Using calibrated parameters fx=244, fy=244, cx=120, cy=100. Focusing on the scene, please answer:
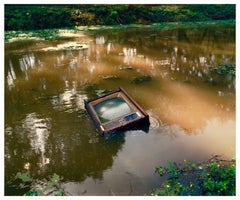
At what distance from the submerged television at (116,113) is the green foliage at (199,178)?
191cm

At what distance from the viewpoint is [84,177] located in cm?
662

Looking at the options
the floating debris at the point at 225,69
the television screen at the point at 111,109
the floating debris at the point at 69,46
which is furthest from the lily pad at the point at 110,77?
the floating debris at the point at 69,46

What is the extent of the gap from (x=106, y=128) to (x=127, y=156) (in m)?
1.27

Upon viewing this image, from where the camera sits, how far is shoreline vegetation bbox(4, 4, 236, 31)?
29281mm

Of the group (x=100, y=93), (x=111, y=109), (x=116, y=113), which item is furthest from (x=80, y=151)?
(x=100, y=93)

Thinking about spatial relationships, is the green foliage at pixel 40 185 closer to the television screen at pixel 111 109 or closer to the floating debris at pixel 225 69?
the television screen at pixel 111 109

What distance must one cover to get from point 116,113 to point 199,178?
12.2ft

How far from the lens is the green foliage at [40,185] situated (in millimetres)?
6031

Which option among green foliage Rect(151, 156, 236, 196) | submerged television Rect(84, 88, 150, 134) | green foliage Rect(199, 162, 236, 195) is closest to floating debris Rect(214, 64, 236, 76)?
submerged television Rect(84, 88, 150, 134)

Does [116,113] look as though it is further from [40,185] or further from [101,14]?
[101,14]

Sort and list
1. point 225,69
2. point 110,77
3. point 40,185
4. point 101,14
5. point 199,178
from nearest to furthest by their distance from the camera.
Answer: point 199,178
point 40,185
point 110,77
point 225,69
point 101,14

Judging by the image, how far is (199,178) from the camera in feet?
20.1

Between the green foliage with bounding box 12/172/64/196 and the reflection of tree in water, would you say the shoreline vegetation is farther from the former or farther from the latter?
the green foliage with bounding box 12/172/64/196

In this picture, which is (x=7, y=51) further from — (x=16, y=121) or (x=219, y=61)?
(x=219, y=61)
